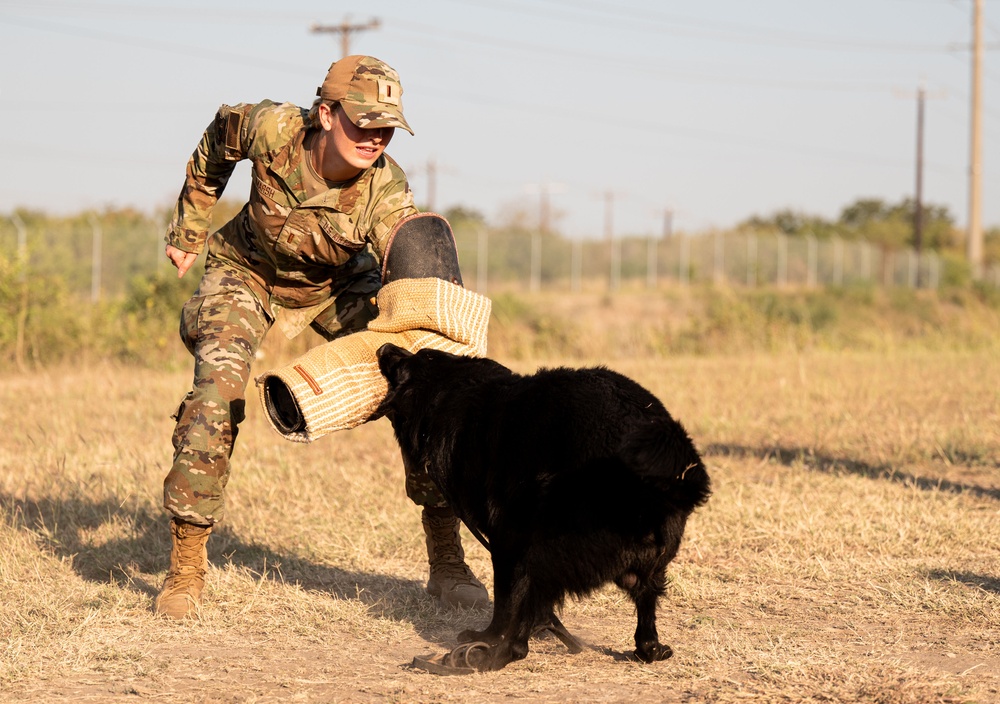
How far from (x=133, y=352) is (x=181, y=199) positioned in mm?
8564

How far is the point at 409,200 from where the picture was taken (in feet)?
15.5

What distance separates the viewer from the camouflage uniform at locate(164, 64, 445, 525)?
455cm

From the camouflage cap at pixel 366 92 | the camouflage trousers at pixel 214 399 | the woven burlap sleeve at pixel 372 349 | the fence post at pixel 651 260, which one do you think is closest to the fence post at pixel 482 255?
the fence post at pixel 651 260

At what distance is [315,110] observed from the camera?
15.3 ft

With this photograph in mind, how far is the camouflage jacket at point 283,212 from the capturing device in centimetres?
466

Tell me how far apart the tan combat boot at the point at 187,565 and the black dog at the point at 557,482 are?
120cm

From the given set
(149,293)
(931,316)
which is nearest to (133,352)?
(149,293)

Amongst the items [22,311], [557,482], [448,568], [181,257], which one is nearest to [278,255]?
[181,257]

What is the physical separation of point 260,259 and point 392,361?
44.3 inches

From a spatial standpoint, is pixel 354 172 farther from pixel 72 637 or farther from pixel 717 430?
pixel 717 430

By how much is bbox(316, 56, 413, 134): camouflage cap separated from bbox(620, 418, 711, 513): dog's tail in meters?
1.68

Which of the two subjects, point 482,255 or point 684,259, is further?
point 684,259

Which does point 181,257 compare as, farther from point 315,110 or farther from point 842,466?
point 842,466

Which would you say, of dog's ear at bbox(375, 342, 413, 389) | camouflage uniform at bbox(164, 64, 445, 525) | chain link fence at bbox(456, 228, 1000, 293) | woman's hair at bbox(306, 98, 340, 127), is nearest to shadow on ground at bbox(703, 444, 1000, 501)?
camouflage uniform at bbox(164, 64, 445, 525)
